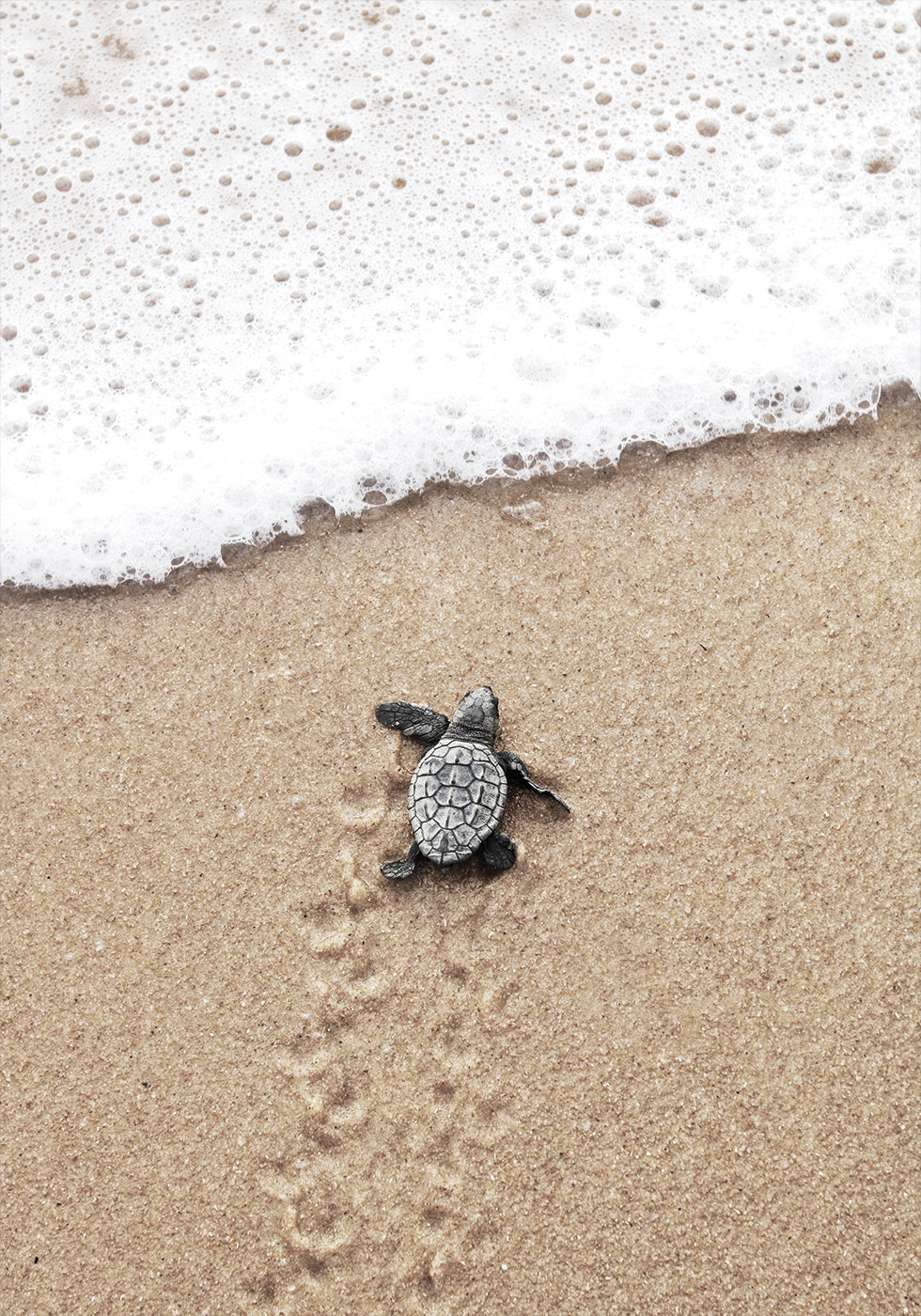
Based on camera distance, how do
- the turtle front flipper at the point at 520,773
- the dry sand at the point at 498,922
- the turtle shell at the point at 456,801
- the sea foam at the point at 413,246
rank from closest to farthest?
1. the dry sand at the point at 498,922
2. the turtle shell at the point at 456,801
3. the turtle front flipper at the point at 520,773
4. the sea foam at the point at 413,246

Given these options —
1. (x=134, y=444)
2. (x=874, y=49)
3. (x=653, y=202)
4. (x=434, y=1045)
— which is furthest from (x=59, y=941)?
(x=874, y=49)

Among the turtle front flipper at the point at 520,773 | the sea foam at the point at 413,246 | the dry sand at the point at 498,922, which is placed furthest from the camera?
the sea foam at the point at 413,246

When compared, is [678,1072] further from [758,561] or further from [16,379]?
[16,379]

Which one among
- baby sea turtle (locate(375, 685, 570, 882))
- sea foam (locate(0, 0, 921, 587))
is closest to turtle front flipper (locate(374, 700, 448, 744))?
baby sea turtle (locate(375, 685, 570, 882))

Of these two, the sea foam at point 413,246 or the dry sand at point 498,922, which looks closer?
the dry sand at point 498,922

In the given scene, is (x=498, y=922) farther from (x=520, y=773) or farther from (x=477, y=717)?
(x=477, y=717)

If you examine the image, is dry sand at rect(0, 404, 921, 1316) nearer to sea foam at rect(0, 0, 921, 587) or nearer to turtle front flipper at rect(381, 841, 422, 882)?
turtle front flipper at rect(381, 841, 422, 882)

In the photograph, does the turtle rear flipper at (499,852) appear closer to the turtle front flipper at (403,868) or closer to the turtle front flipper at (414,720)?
the turtle front flipper at (403,868)

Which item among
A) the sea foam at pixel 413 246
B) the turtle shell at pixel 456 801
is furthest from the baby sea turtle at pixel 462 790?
the sea foam at pixel 413 246
